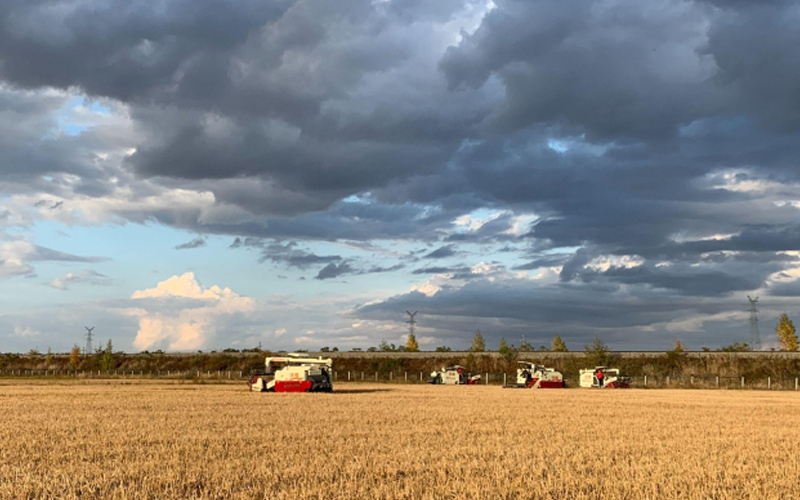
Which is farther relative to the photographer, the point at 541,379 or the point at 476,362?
the point at 476,362

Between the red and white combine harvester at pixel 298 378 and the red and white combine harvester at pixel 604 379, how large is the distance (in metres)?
35.9

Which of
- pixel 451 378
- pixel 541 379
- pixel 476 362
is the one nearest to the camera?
pixel 541 379

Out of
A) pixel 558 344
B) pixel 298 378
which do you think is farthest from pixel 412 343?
pixel 298 378

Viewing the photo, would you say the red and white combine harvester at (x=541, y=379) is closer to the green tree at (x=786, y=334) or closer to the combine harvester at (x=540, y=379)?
the combine harvester at (x=540, y=379)

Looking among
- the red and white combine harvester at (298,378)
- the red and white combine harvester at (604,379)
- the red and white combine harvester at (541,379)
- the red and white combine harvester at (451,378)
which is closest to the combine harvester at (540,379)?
the red and white combine harvester at (541,379)

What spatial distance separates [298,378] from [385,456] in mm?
37851

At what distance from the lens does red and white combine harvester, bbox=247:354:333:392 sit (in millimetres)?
53000

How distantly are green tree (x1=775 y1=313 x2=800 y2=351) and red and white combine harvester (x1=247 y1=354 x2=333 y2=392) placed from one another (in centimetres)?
15437

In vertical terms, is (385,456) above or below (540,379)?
above

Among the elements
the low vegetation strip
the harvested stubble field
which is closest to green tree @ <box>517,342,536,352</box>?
the low vegetation strip

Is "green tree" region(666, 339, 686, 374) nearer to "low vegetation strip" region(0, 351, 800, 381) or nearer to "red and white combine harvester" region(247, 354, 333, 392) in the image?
"low vegetation strip" region(0, 351, 800, 381)

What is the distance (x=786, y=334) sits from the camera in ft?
577

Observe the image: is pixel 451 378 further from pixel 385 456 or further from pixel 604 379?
pixel 385 456

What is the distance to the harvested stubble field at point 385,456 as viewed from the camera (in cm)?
1250
